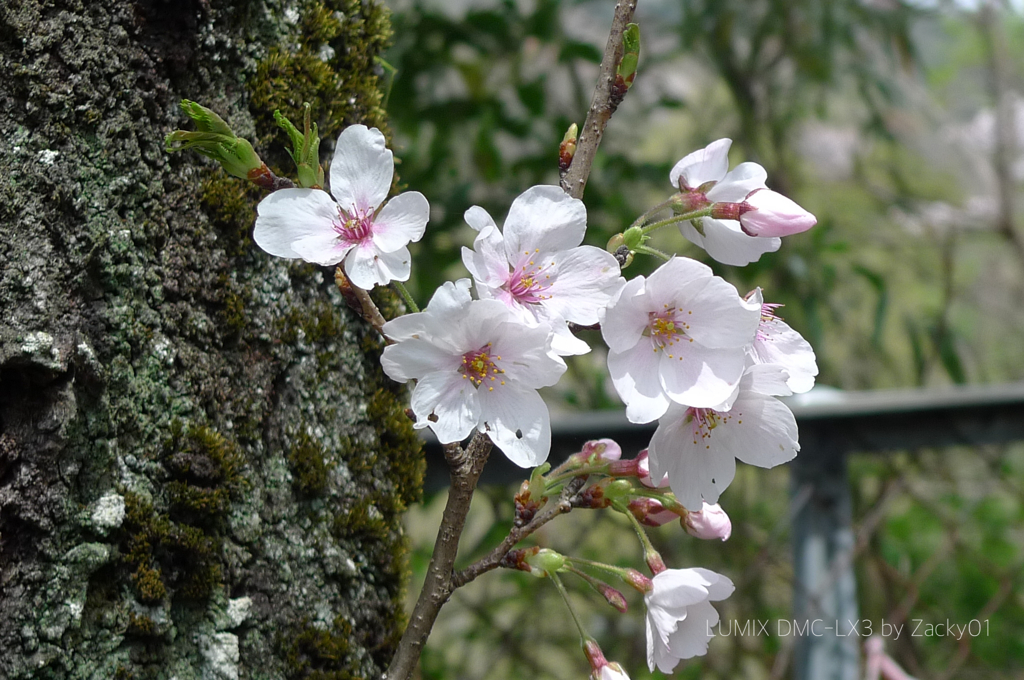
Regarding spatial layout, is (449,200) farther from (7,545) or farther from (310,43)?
(7,545)

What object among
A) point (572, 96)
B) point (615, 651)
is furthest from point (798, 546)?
point (572, 96)

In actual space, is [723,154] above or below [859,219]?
above

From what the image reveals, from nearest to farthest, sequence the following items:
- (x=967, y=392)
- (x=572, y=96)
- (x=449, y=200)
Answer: (x=967, y=392) → (x=449, y=200) → (x=572, y=96)

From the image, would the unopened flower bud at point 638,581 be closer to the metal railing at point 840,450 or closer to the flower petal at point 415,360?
the flower petal at point 415,360

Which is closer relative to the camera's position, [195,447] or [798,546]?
[195,447]

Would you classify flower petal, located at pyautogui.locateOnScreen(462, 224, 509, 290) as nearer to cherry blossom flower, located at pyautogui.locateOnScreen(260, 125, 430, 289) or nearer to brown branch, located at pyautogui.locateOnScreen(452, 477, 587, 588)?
cherry blossom flower, located at pyautogui.locateOnScreen(260, 125, 430, 289)

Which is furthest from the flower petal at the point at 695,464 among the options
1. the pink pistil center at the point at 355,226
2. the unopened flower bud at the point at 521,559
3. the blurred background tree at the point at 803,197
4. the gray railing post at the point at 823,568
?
the gray railing post at the point at 823,568
